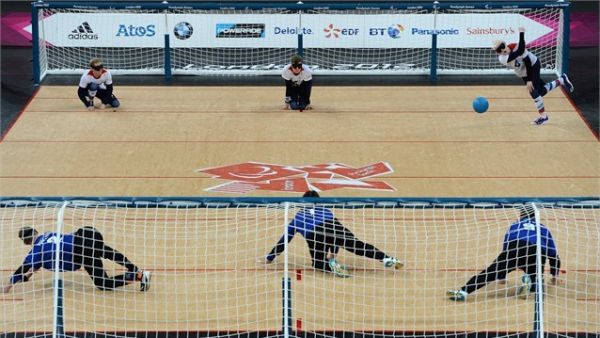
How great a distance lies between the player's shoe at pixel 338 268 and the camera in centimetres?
1405

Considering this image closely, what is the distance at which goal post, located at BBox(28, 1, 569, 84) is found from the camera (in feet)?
81.0

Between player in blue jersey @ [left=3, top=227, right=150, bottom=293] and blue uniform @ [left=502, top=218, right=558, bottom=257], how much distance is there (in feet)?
14.8

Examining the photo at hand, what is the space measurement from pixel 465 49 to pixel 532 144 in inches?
212

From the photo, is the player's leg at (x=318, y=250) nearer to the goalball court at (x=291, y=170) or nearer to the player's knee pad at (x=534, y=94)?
the goalball court at (x=291, y=170)

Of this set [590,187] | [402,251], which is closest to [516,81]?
[590,187]

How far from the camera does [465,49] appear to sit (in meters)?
25.6

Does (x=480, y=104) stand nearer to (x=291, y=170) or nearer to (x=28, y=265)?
(x=291, y=170)

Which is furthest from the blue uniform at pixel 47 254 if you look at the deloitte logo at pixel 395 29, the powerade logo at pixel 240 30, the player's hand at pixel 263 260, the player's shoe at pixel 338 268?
the deloitte logo at pixel 395 29

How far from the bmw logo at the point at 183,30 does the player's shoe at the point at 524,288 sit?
43.3 feet

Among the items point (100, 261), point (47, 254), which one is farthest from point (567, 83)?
point (47, 254)

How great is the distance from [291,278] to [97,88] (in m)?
9.68

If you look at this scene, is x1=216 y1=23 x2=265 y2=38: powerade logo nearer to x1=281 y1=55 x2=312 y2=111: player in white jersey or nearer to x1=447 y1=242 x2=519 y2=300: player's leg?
x1=281 y1=55 x2=312 y2=111: player in white jersey

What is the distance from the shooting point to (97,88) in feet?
74.1

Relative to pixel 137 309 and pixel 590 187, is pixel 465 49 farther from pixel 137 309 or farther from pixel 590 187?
pixel 137 309
